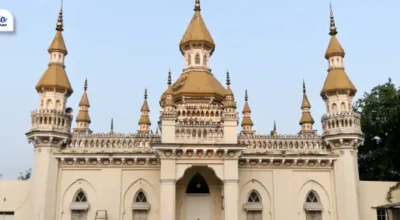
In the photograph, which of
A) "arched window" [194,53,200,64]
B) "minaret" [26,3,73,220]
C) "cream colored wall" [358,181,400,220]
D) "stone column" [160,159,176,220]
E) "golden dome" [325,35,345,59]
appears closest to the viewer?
"stone column" [160,159,176,220]

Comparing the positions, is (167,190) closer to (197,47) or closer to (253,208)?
(253,208)

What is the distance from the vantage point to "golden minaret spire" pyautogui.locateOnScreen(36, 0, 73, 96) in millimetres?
20266

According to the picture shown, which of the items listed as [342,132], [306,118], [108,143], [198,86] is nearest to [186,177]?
[108,143]

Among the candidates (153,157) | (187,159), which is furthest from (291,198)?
(153,157)

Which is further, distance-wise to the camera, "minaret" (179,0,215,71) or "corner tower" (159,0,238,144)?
"minaret" (179,0,215,71)

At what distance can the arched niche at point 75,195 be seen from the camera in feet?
63.2

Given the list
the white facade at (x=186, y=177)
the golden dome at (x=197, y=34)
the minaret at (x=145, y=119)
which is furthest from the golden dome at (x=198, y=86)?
the minaret at (x=145, y=119)

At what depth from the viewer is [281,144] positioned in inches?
796

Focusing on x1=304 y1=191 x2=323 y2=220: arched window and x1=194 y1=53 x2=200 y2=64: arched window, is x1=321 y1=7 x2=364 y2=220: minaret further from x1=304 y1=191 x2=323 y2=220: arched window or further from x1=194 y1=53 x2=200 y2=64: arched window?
x1=194 y1=53 x2=200 y2=64: arched window

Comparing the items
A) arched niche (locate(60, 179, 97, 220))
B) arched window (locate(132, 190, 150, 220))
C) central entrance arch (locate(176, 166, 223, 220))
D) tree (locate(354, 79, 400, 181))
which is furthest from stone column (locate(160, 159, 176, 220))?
tree (locate(354, 79, 400, 181))

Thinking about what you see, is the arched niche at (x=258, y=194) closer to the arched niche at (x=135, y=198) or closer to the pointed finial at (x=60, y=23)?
the arched niche at (x=135, y=198)

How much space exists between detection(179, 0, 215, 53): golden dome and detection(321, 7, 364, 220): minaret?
286 inches

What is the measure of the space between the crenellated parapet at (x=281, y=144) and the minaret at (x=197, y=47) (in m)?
6.54

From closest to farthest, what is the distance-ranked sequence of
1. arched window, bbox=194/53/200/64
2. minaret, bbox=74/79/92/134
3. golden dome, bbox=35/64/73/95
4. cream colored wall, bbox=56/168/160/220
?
cream colored wall, bbox=56/168/160/220, golden dome, bbox=35/64/73/95, arched window, bbox=194/53/200/64, minaret, bbox=74/79/92/134
